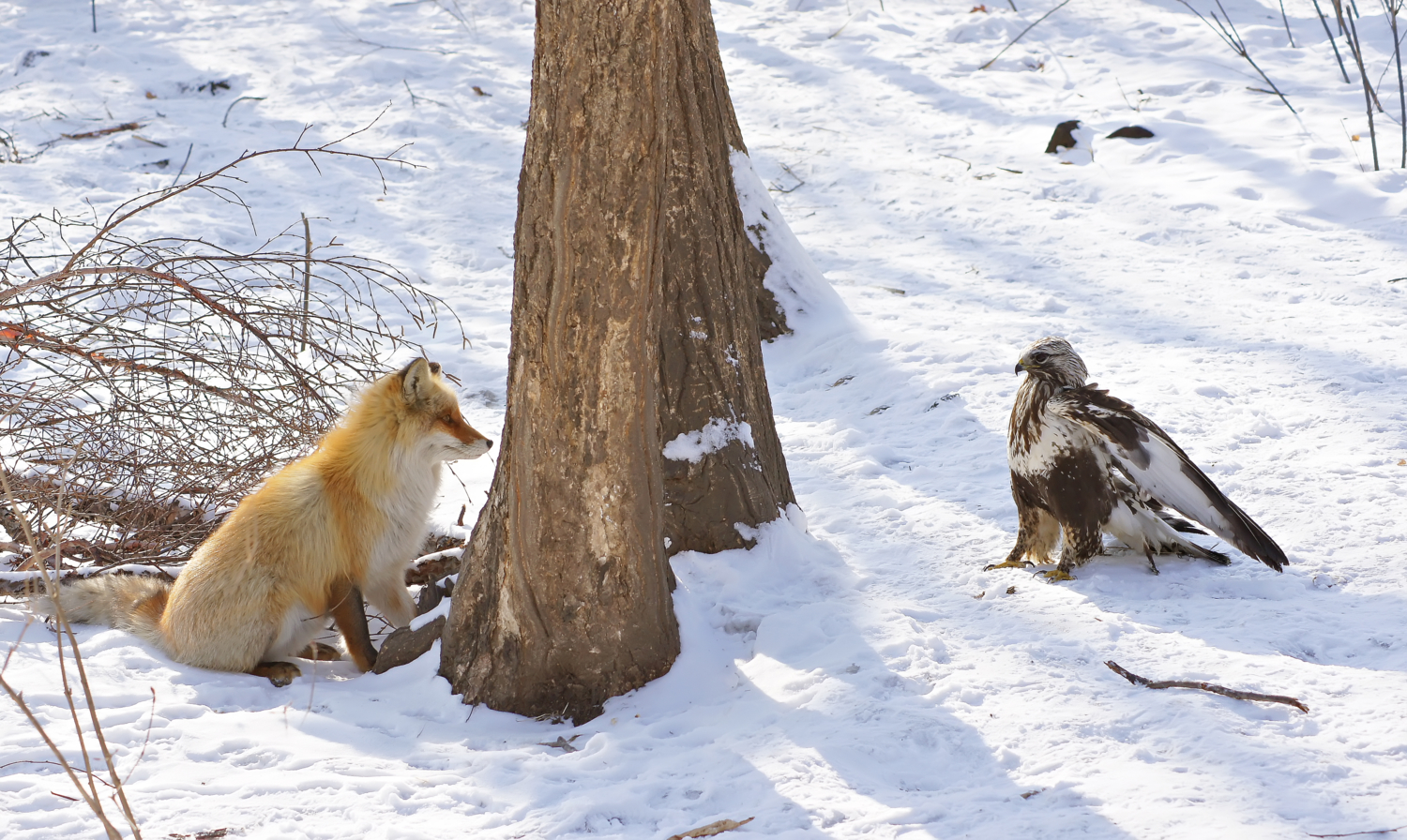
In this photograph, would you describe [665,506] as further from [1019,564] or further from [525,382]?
[1019,564]

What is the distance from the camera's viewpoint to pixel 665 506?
463cm

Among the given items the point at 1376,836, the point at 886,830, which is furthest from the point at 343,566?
the point at 1376,836

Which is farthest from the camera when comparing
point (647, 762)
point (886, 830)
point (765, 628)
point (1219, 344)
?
point (1219, 344)

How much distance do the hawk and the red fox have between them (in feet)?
8.28

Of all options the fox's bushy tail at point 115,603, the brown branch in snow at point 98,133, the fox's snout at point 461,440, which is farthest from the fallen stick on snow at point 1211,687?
the brown branch in snow at point 98,133

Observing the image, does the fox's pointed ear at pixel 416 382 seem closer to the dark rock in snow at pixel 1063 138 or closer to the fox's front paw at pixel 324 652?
the fox's front paw at pixel 324 652

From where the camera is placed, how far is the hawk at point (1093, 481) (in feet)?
14.3

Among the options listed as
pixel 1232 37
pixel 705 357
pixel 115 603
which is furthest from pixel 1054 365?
pixel 1232 37

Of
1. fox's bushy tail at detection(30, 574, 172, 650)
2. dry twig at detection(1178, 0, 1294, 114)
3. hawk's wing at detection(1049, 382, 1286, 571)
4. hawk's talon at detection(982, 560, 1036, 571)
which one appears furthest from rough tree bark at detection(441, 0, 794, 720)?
dry twig at detection(1178, 0, 1294, 114)

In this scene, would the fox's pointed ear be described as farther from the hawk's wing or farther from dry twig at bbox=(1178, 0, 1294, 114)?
dry twig at bbox=(1178, 0, 1294, 114)

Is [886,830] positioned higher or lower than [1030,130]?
lower

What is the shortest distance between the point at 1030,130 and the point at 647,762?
999 cm

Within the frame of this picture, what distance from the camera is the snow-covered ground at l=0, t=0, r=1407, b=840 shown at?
10.4 ft

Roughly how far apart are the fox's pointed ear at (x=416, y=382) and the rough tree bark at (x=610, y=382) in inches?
35.7
